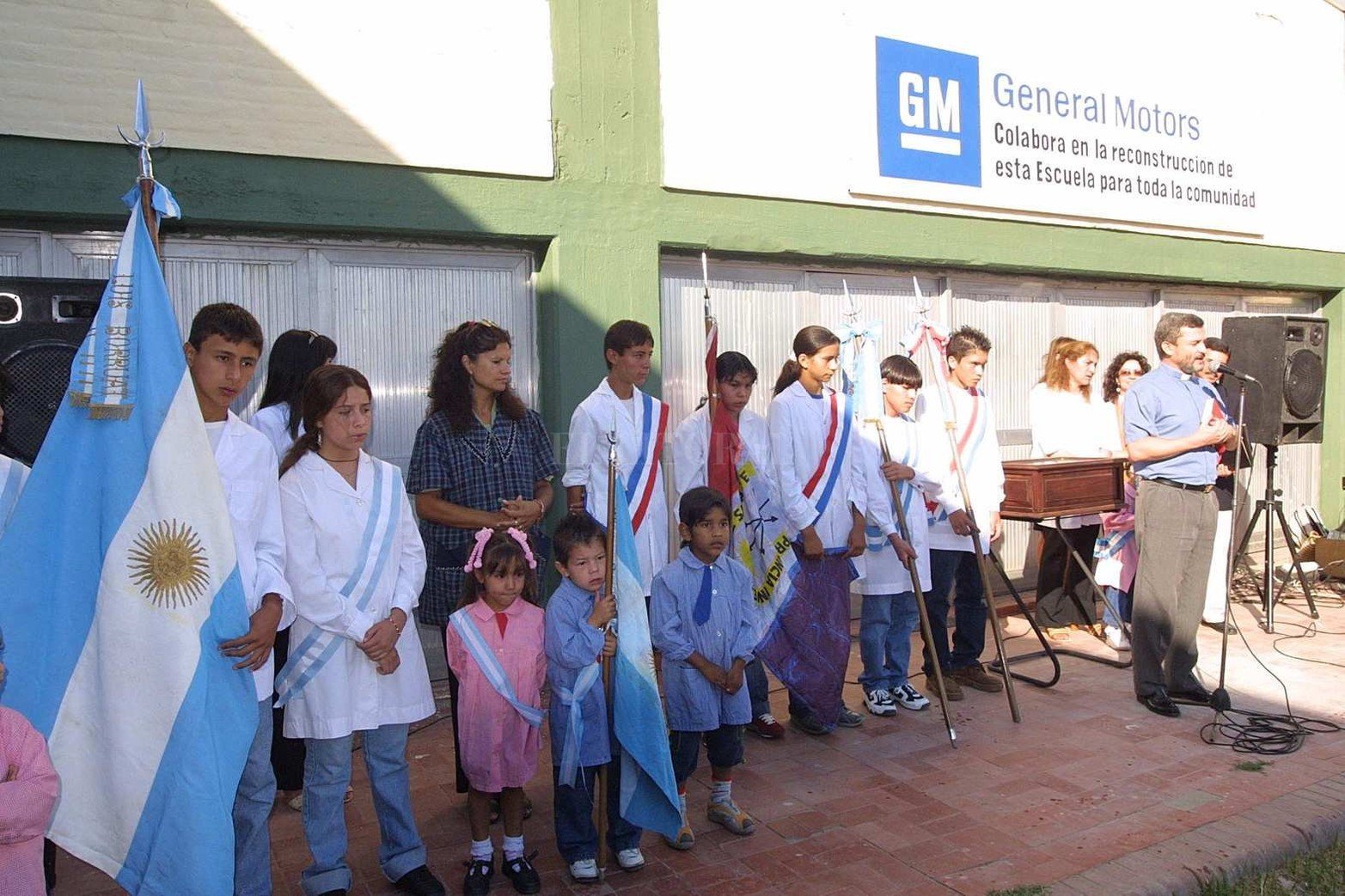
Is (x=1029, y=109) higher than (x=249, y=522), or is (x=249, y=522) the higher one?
(x=1029, y=109)

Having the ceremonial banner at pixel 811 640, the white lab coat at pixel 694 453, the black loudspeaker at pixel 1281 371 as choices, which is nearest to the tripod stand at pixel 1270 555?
the black loudspeaker at pixel 1281 371

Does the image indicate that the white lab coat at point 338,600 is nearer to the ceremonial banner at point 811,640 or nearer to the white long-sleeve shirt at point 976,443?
the ceremonial banner at point 811,640

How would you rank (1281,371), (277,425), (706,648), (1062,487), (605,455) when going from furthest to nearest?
(1281,371) → (1062,487) → (605,455) → (277,425) → (706,648)

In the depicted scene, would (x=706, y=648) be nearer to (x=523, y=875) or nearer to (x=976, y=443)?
(x=523, y=875)

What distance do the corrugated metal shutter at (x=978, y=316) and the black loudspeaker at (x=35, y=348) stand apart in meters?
3.49

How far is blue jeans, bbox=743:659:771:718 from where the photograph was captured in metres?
5.09

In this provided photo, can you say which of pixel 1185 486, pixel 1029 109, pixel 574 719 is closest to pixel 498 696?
pixel 574 719

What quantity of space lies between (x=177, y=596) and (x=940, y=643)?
4.17 m

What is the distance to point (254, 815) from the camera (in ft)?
10.4

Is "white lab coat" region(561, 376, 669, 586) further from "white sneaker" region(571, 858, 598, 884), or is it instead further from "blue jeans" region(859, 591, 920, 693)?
"white sneaker" region(571, 858, 598, 884)

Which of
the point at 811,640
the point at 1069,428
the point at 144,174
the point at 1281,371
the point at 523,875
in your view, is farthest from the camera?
the point at 1281,371

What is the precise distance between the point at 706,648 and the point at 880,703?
183cm

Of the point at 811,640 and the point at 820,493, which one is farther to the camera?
the point at 820,493

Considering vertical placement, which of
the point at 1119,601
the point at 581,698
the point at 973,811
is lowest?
the point at 973,811
